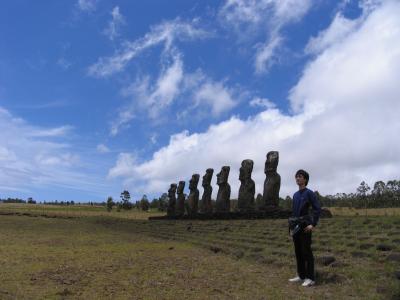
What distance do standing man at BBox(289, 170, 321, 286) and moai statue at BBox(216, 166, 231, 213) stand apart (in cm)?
2566

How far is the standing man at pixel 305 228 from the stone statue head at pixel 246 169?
75.0ft

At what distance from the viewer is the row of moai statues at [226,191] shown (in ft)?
93.2

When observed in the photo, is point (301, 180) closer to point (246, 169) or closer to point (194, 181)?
point (246, 169)

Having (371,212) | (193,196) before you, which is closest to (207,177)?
(193,196)

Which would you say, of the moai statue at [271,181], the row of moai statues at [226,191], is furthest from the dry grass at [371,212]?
the row of moai statues at [226,191]

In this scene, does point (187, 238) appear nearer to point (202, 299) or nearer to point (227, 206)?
point (202, 299)

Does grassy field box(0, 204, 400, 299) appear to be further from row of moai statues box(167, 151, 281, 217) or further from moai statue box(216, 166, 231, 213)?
moai statue box(216, 166, 231, 213)

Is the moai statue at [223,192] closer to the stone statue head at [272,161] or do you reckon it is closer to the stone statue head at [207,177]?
the stone statue head at [207,177]

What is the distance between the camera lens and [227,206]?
34.8 metres

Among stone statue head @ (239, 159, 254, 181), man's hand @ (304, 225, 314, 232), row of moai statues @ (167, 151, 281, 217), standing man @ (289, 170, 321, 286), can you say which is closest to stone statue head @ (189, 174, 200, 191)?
row of moai statues @ (167, 151, 281, 217)

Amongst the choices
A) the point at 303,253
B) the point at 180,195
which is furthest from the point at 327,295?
the point at 180,195

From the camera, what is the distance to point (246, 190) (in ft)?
102

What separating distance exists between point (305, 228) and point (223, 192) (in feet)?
87.8

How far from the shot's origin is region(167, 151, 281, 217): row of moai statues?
28.4 metres
